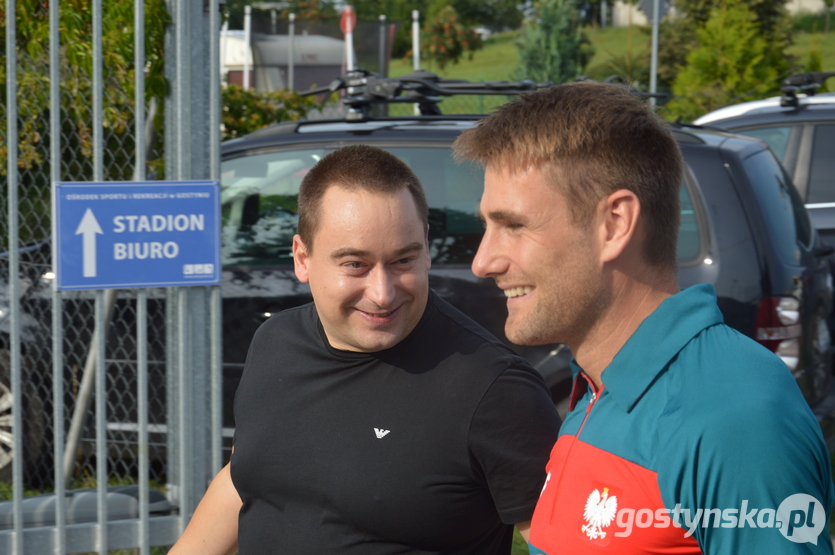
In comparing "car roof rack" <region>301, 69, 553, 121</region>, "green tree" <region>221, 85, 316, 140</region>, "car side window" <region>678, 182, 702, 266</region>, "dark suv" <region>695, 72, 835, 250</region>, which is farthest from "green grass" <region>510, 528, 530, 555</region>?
"green tree" <region>221, 85, 316, 140</region>

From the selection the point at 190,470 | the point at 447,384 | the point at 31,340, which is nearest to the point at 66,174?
the point at 31,340

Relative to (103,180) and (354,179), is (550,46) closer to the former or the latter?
(103,180)

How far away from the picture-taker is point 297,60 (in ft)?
57.4

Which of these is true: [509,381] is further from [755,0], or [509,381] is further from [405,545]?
[755,0]

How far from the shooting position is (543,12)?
23672 mm

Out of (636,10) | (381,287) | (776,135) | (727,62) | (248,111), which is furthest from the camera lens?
(636,10)

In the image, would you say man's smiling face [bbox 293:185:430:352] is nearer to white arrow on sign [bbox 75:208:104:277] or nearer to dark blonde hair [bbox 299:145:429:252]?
dark blonde hair [bbox 299:145:429:252]

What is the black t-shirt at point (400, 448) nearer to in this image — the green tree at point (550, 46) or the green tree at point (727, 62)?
the green tree at point (727, 62)

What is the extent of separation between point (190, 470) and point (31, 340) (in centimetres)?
111

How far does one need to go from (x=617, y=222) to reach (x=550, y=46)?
22.9 meters

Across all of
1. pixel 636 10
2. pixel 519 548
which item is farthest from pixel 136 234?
pixel 636 10

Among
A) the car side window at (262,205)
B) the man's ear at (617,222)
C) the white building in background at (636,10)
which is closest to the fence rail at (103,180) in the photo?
the car side window at (262,205)

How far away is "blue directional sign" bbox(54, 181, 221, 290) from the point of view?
119 inches

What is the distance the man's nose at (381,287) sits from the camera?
2.04 metres
